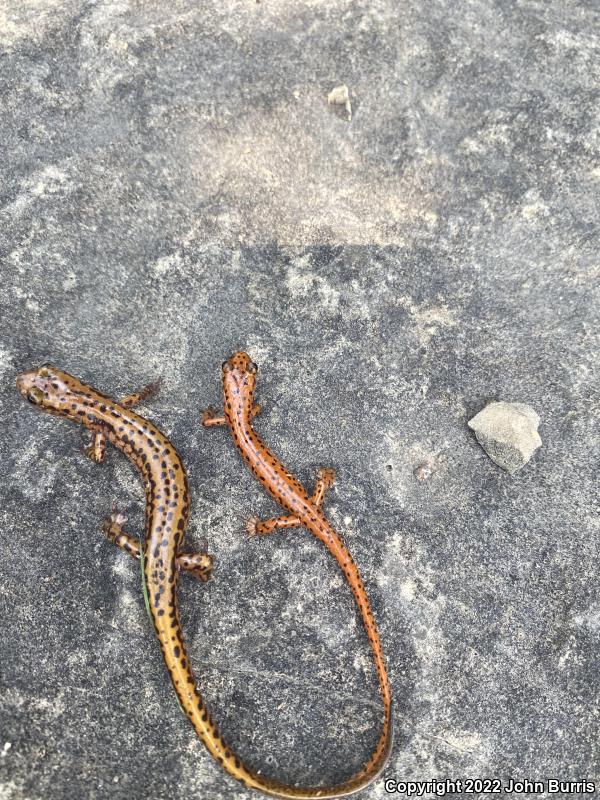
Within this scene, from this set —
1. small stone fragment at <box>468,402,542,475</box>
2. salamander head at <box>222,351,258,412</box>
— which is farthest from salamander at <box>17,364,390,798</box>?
small stone fragment at <box>468,402,542,475</box>

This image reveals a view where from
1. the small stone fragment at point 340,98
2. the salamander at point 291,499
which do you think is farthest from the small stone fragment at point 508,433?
the small stone fragment at point 340,98

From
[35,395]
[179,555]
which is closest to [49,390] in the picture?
[35,395]

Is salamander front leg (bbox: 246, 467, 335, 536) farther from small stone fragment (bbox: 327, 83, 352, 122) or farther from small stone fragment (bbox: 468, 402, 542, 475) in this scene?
small stone fragment (bbox: 327, 83, 352, 122)

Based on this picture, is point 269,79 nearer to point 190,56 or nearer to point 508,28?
point 190,56

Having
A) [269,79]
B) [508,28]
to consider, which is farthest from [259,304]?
[508,28]

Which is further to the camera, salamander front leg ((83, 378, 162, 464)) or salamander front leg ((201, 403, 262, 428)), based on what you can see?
salamander front leg ((201, 403, 262, 428))

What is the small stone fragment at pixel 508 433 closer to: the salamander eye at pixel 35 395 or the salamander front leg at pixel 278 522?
the salamander front leg at pixel 278 522

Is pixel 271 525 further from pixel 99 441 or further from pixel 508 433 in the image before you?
pixel 508 433
